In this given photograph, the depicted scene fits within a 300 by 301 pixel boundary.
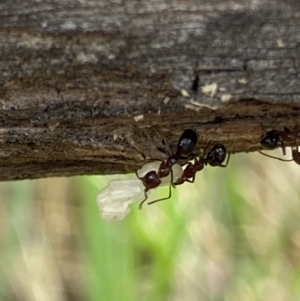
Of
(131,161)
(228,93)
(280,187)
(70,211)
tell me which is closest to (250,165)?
(280,187)

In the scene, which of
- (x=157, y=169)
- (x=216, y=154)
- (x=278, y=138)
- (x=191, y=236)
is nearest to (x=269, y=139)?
(x=278, y=138)

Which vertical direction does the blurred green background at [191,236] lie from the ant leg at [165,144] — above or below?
below

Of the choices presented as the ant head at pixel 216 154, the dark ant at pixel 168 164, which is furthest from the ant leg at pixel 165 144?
the ant head at pixel 216 154

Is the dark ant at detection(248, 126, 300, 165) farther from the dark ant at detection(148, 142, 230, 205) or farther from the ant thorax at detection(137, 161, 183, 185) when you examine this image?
the ant thorax at detection(137, 161, 183, 185)

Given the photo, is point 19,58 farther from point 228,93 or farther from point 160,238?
point 160,238

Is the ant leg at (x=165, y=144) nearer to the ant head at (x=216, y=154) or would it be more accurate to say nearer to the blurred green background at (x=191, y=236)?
the ant head at (x=216, y=154)

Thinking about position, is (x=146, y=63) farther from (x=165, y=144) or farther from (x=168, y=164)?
(x=168, y=164)
